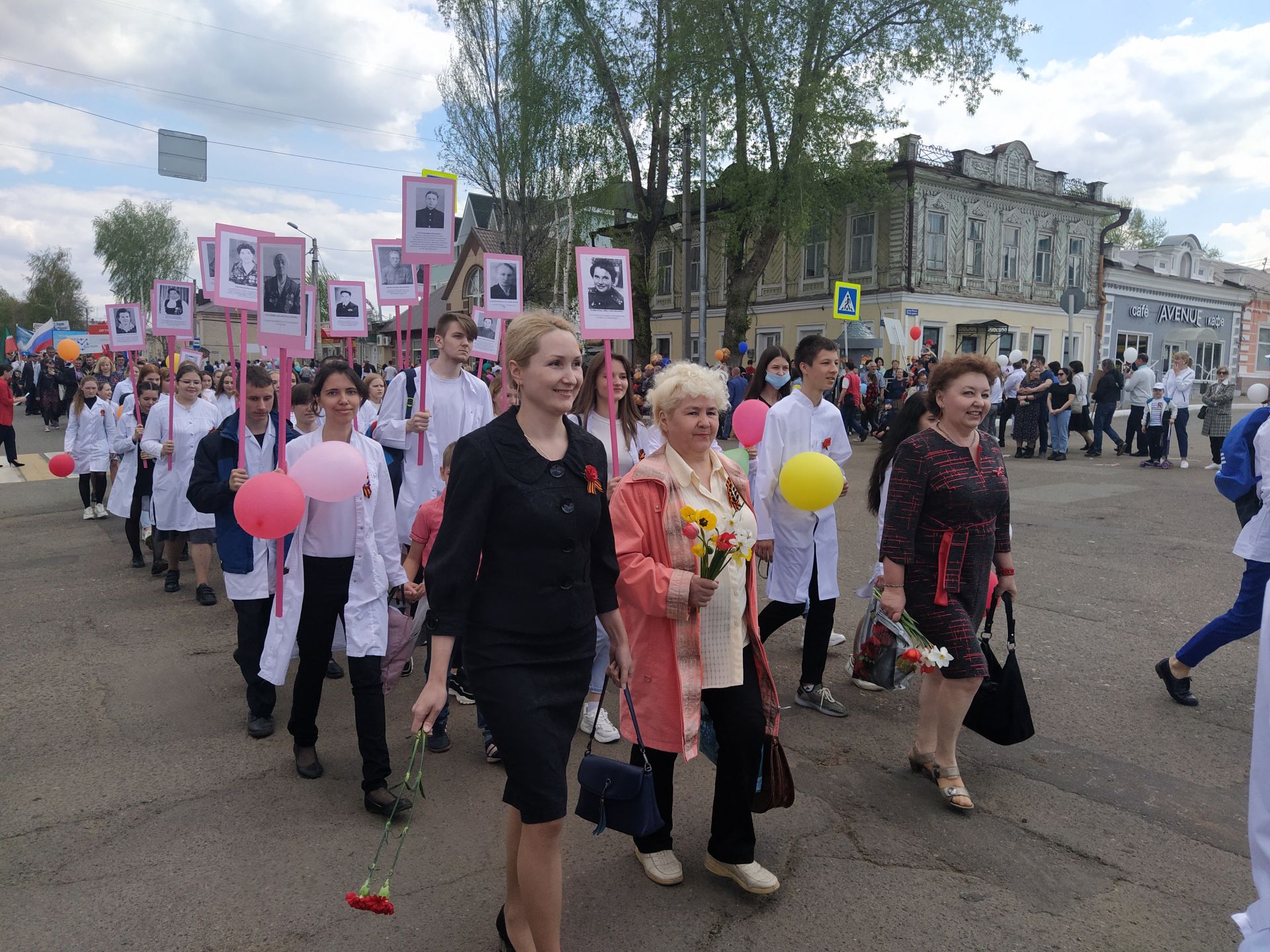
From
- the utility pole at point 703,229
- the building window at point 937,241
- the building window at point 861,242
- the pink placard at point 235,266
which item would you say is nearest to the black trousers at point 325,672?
the pink placard at point 235,266

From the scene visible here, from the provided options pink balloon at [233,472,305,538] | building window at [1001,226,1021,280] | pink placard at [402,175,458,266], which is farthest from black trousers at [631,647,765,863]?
building window at [1001,226,1021,280]

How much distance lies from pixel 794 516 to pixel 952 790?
1731 mm

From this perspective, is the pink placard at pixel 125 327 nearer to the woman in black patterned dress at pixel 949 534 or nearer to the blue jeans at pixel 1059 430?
the woman in black patterned dress at pixel 949 534

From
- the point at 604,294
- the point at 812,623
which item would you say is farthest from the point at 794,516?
the point at 604,294

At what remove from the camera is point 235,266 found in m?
5.09

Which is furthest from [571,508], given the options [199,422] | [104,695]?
[199,422]

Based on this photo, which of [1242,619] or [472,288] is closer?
[1242,619]

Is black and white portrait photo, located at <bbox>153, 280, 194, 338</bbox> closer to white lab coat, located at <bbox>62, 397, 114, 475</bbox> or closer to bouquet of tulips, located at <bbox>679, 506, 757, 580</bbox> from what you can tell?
white lab coat, located at <bbox>62, 397, 114, 475</bbox>

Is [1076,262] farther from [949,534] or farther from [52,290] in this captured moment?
[52,290]

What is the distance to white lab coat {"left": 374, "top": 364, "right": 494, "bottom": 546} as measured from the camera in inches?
234

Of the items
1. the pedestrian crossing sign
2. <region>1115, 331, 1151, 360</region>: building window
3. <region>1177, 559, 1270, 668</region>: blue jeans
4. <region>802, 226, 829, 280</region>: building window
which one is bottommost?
<region>1177, 559, 1270, 668</region>: blue jeans

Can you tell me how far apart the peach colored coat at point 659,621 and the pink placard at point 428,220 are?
12.1 feet

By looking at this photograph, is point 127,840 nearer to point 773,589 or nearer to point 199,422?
point 773,589

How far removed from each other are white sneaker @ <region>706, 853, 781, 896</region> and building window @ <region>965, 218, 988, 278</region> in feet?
109
